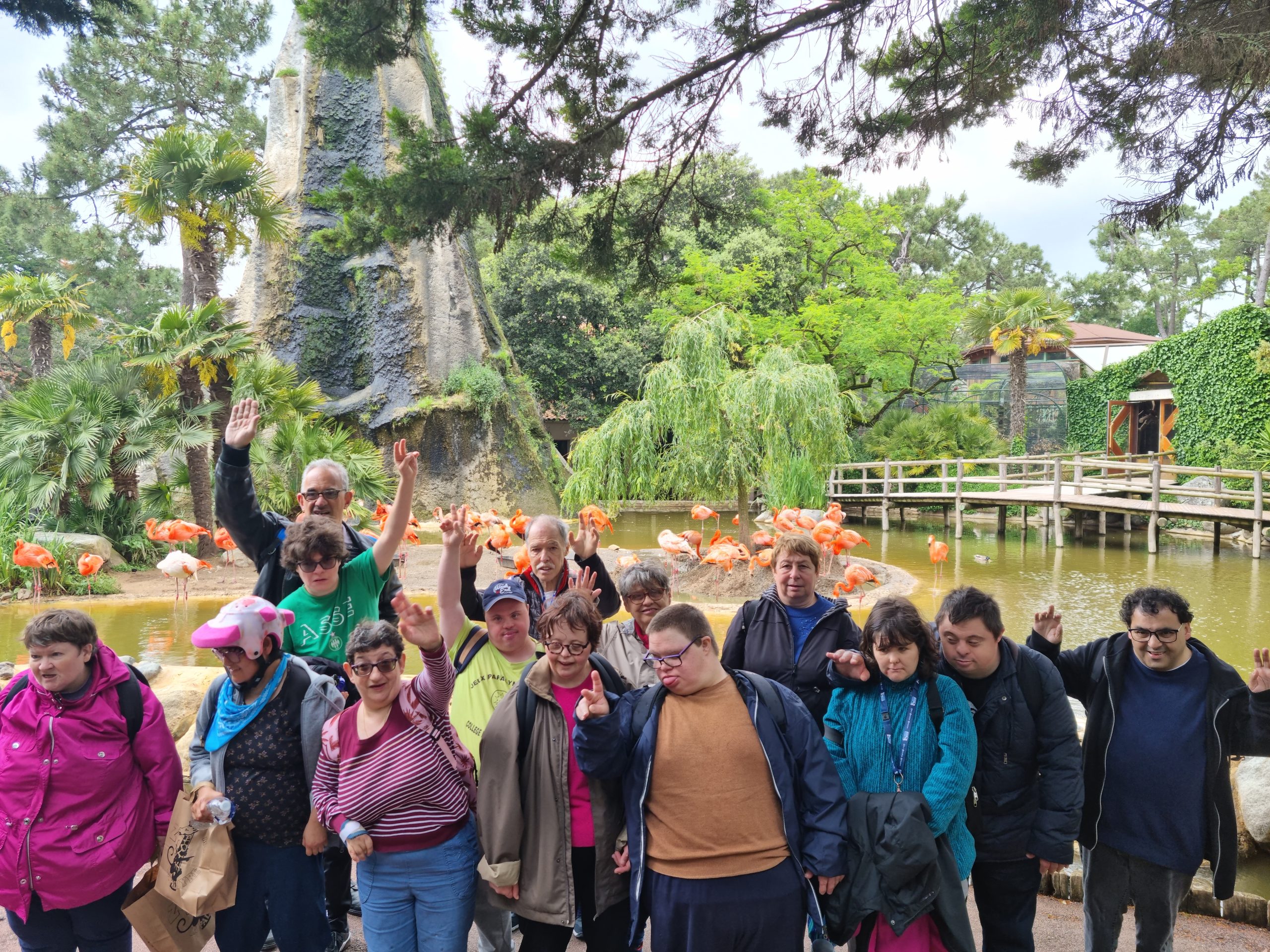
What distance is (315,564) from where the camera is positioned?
2795 millimetres

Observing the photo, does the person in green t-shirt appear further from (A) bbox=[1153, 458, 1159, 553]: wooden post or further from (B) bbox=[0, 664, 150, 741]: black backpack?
(A) bbox=[1153, 458, 1159, 553]: wooden post

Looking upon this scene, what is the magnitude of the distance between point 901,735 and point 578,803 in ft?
2.91

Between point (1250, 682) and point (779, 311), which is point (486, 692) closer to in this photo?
point (1250, 682)

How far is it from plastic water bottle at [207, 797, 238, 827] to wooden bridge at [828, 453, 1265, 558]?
1480cm

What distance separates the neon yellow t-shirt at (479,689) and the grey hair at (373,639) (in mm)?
373

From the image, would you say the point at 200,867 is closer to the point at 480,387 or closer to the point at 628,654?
the point at 628,654

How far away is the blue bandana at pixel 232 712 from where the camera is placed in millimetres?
2469

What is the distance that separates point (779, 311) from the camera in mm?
21047

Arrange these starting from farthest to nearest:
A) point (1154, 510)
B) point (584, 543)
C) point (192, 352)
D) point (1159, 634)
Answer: point (1154, 510)
point (192, 352)
point (584, 543)
point (1159, 634)

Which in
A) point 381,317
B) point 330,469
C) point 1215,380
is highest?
point 381,317

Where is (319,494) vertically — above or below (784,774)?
above

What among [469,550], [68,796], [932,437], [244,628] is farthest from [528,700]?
[932,437]

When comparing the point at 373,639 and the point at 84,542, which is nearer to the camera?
the point at 373,639

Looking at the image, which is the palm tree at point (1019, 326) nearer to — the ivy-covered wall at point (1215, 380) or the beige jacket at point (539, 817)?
the ivy-covered wall at point (1215, 380)
